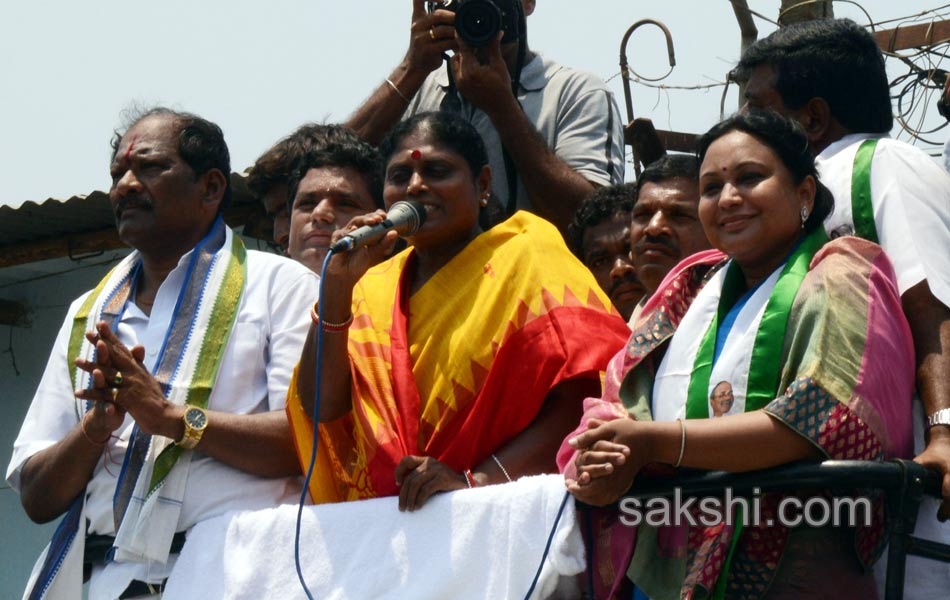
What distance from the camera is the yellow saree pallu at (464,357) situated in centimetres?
386

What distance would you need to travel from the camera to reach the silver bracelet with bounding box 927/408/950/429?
3.28 meters

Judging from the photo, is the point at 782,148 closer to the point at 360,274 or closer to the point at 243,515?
the point at 360,274

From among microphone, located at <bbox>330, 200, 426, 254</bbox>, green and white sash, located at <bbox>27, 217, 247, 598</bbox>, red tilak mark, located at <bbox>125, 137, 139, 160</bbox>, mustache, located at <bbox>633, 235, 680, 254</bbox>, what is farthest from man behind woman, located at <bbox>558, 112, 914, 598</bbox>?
red tilak mark, located at <bbox>125, 137, 139, 160</bbox>

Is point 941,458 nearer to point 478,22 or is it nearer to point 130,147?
point 478,22

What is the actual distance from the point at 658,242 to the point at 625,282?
341mm

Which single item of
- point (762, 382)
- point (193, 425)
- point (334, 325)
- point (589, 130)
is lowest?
point (193, 425)

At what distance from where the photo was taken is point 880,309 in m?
3.32

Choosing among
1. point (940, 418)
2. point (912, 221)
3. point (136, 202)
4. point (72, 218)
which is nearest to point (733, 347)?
point (940, 418)

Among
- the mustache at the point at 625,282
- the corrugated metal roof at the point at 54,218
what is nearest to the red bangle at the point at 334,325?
the mustache at the point at 625,282

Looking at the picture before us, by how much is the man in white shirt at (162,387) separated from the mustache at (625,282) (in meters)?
1.04

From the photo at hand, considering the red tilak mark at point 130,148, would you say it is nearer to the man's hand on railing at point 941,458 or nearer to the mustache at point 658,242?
the mustache at point 658,242

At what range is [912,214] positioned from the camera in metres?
3.63

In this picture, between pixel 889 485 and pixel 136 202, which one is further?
pixel 136 202

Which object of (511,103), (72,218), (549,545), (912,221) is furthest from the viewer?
(72,218)
